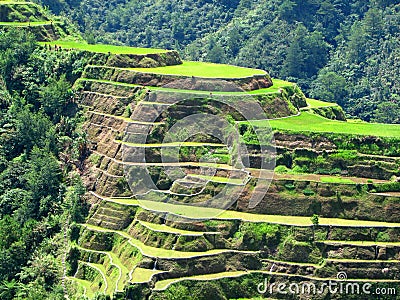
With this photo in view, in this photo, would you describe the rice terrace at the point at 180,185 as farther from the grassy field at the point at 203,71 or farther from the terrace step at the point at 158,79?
the grassy field at the point at 203,71

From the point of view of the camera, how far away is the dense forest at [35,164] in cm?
4919

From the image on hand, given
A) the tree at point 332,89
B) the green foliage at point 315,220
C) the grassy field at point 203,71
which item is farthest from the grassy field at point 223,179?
the tree at point 332,89

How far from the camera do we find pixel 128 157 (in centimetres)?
5203

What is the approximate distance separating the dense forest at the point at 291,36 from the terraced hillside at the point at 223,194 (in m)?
30.6

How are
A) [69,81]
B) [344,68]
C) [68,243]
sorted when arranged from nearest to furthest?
[68,243]
[69,81]
[344,68]

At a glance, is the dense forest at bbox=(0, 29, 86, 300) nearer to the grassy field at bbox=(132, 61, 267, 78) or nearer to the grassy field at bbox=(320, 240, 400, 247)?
the grassy field at bbox=(132, 61, 267, 78)

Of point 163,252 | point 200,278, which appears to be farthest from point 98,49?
point 200,278

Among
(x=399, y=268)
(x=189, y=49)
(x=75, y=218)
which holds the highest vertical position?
(x=399, y=268)

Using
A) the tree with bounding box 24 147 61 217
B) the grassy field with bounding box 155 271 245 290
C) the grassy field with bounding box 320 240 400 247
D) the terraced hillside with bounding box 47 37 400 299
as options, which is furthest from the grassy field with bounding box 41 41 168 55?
the grassy field with bounding box 320 240 400 247

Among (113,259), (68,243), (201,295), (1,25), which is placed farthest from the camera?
(1,25)

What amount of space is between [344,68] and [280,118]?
38.9m

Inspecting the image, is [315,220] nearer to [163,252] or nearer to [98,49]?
[163,252]

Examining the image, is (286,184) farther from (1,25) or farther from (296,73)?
(296,73)

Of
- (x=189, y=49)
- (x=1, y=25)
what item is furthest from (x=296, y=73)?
(x=1, y=25)
